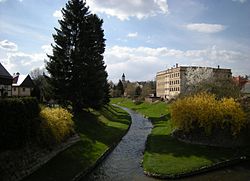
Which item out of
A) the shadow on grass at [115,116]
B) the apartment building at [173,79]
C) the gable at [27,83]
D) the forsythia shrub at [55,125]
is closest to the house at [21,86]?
the gable at [27,83]

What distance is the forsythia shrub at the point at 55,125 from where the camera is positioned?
2809cm

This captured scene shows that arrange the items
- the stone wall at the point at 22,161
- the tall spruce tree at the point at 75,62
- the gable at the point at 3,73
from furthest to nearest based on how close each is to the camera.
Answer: the tall spruce tree at the point at 75,62 → the gable at the point at 3,73 → the stone wall at the point at 22,161

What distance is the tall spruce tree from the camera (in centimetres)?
4559

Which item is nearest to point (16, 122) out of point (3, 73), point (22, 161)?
point (22, 161)

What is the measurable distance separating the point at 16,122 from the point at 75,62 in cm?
2340

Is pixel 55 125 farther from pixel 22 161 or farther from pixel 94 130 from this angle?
pixel 94 130

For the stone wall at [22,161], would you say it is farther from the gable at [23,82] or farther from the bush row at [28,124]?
the gable at [23,82]

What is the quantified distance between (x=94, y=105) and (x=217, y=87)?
741 inches

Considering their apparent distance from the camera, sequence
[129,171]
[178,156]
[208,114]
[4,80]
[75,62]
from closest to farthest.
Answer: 1. [129,171]
2. [178,156]
3. [208,114]
4. [4,80]
5. [75,62]

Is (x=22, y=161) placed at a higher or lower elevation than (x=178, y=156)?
higher

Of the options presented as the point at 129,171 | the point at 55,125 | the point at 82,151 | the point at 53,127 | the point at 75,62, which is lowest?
the point at 129,171

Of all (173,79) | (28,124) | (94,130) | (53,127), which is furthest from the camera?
(173,79)

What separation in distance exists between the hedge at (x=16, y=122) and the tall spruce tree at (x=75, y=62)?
19.0 meters

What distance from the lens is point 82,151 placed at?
31.5 metres
